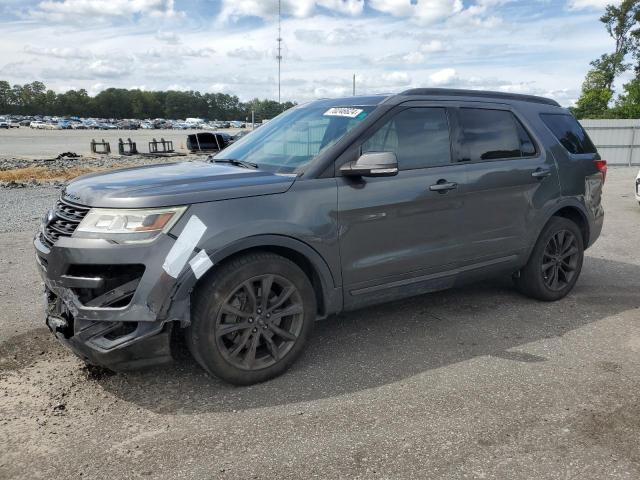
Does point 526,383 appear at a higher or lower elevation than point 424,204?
lower

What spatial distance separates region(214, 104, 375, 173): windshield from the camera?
403cm

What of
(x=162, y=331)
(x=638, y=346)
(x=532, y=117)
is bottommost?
(x=638, y=346)

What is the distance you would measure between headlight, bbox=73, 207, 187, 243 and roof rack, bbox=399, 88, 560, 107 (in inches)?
84.1

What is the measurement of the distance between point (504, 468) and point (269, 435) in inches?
48.5

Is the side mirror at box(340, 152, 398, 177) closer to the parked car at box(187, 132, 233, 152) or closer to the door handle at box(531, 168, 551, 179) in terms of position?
the door handle at box(531, 168, 551, 179)

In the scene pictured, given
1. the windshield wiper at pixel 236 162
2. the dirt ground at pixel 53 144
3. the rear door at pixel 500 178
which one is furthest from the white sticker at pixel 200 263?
the dirt ground at pixel 53 144

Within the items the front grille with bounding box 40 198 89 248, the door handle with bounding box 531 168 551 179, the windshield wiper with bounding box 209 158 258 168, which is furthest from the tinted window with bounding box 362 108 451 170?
the front grille with bounding box 40 198 89 248

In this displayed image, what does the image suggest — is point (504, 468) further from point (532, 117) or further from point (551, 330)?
point (532, 117)

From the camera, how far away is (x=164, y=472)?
2768mm

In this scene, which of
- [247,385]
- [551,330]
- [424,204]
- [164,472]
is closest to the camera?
[164,472]

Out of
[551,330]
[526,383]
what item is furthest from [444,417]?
[551,330]

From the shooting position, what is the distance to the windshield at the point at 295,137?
4027 millimetres

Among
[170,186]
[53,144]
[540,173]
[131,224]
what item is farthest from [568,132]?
[53,144]

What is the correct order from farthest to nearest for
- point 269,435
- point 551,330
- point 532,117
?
point 532,117
point 551,330
point 269,435
